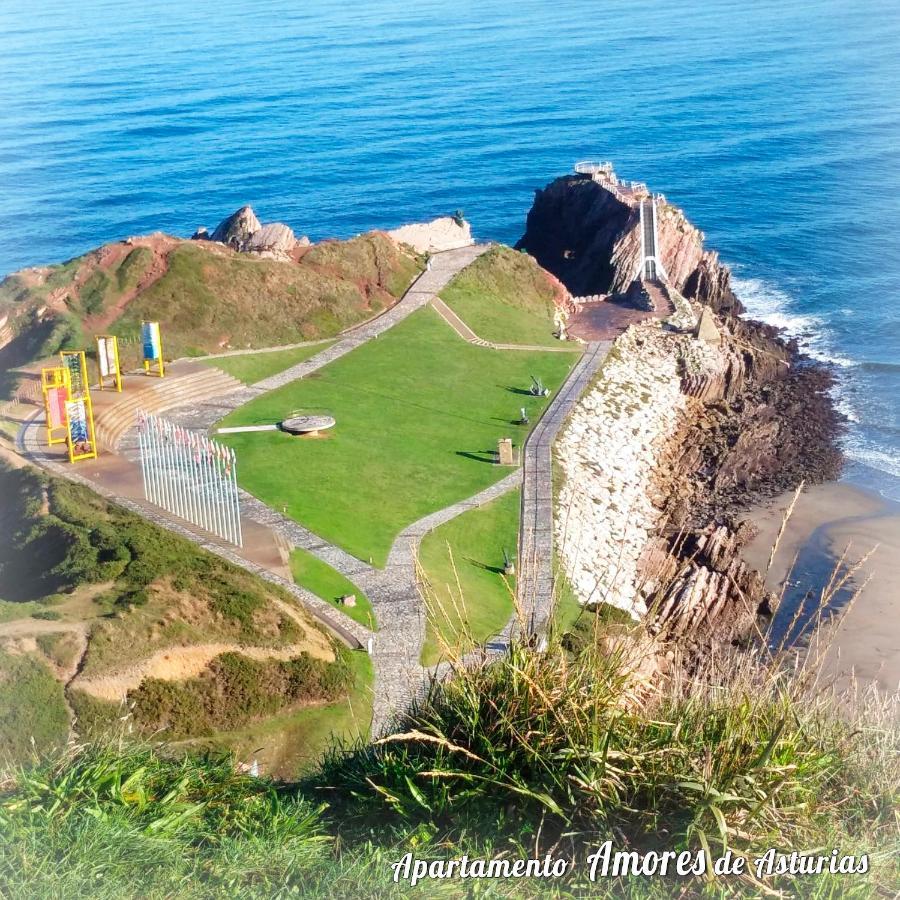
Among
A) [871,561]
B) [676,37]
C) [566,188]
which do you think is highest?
[676,37]

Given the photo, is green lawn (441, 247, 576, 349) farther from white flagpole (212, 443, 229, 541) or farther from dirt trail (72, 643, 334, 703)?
dirt trail (72, 643, 334, 703)

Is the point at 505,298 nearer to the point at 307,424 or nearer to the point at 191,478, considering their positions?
the point at 307,424

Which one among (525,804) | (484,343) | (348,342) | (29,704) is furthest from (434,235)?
(525,804)

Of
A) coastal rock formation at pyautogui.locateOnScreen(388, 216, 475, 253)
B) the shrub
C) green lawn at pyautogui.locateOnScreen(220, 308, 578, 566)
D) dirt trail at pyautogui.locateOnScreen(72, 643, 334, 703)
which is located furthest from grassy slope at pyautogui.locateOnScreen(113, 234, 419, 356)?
the shrub

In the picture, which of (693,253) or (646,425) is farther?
(693,253)

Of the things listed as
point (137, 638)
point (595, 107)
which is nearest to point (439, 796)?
point (137, 638)

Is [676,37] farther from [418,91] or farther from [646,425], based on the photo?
[646,425]
